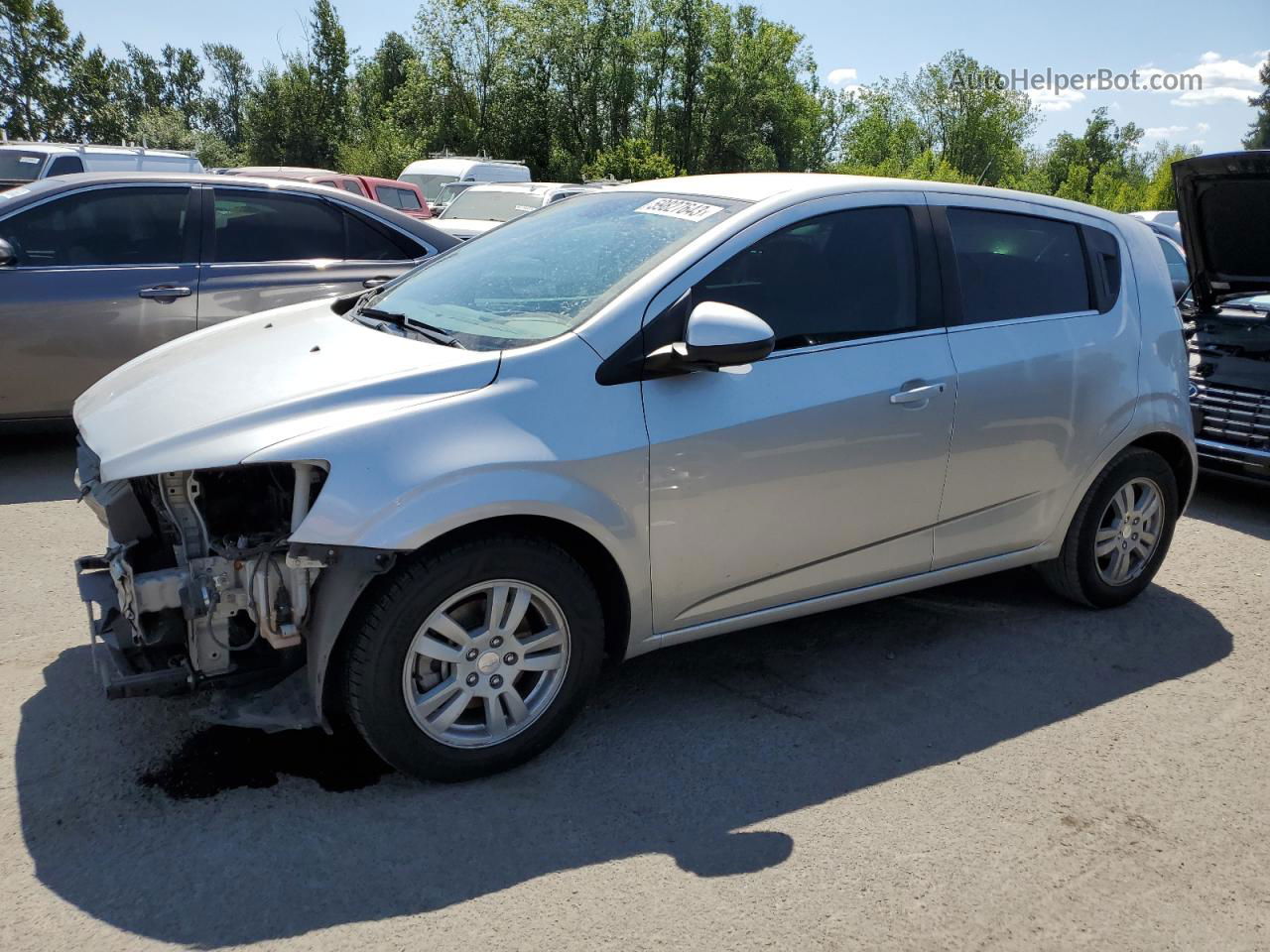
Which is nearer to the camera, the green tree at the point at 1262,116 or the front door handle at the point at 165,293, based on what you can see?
the front door handle at the point at 165,293

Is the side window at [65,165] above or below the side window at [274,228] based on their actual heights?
above

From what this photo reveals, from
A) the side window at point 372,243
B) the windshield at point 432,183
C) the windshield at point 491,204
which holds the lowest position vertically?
the side window at point 372,243

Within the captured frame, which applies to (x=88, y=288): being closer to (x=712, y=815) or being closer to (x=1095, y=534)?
(x=712, y=815)

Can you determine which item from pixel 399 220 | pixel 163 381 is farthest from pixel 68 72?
pixel 163 381

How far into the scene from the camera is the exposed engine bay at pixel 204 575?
3.00 meters

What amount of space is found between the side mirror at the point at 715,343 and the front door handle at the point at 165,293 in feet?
13.7

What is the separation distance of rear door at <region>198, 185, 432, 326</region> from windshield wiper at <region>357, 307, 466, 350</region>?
269 cm

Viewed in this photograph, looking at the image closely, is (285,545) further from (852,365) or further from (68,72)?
(68,72)

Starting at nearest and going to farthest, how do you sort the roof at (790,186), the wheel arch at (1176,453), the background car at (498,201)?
the roof at (790,186), the wheel arch at (1176,453), the background car at (498,201)

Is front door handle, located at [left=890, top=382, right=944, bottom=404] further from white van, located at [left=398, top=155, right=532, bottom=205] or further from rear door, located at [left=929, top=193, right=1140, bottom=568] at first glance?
white van, located at [left=398, top=155, right=532, bottom=205]

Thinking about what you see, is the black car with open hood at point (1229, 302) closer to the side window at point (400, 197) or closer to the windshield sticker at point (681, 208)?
the windshield sticker at point (681, 208)

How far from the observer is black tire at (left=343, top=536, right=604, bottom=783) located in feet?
9.84

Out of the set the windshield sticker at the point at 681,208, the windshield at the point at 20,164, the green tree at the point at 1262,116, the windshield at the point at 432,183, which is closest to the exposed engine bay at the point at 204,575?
the windshield sticker at the point at 681,208

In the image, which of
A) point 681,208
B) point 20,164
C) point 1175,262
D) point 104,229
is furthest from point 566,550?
point 20,164
